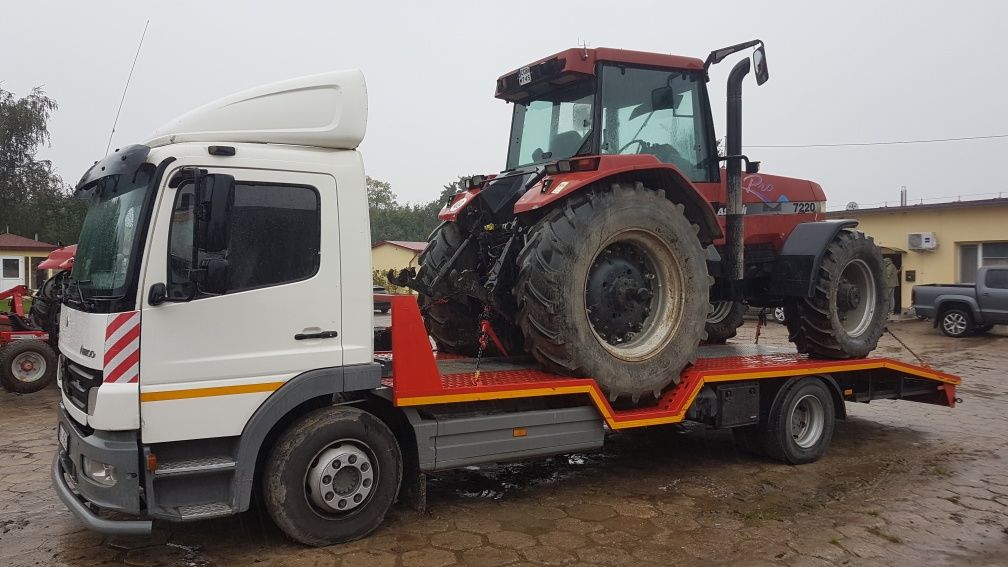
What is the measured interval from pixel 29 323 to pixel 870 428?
11664 millimetres

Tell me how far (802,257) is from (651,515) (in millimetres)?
3042

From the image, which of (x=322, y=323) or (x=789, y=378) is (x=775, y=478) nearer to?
(x=789, y=378)

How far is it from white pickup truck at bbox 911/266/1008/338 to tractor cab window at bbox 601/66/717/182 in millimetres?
14010

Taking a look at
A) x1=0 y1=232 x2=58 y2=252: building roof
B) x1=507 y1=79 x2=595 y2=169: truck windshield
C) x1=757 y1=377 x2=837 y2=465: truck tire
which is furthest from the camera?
x1=0 y1=232 x2=58 y2=252: building roof

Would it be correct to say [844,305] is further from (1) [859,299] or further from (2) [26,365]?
(2) [26,365]

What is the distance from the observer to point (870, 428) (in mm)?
8438

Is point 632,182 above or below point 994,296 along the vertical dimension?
above

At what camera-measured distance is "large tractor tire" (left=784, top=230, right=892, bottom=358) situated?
272 inches

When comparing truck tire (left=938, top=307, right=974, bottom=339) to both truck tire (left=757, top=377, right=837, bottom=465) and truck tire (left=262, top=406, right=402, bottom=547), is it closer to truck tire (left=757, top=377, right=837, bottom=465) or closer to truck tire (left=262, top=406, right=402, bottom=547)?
truck tire (left=757, top=377, right=837, bottom=465)

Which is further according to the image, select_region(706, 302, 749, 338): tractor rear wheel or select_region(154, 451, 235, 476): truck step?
select_region(706, 302, 749, 338): tractor rear wheel

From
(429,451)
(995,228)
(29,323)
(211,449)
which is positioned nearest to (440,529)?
(429,451)

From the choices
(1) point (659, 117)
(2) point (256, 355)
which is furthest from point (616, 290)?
(2) point (256, 355)

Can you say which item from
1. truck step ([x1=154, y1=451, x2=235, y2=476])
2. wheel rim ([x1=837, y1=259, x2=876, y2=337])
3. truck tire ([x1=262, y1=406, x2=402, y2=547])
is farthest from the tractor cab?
truck step ([x1=154, y1=451, x2=235, y2=476])

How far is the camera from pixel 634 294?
580 centimetres
